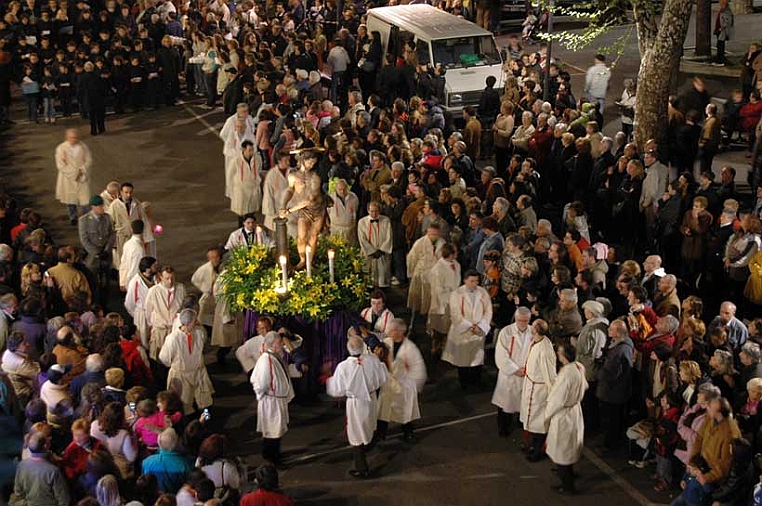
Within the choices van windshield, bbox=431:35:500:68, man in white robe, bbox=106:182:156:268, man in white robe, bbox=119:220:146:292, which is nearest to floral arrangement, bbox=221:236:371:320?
man in white robe, bbox=119:220:146:292

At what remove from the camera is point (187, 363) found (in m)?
12.0

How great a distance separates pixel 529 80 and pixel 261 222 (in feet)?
19.3

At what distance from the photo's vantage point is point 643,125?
18969 mm

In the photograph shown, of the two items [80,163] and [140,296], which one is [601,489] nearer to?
[140,296]

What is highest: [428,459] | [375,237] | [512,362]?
[375,237]

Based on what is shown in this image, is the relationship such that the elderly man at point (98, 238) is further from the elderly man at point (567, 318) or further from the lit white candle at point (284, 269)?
the elderly man at point (567, 318)

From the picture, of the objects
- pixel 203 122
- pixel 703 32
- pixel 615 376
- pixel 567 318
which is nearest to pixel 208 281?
pixel 567 318

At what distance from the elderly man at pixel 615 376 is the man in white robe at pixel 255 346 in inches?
139

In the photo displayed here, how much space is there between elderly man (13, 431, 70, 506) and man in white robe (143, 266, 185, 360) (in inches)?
133

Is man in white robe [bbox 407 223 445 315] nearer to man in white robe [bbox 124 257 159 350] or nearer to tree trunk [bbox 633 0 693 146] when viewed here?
man in white robe [bbox 124 257 159 350]

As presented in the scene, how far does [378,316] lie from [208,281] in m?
2.53

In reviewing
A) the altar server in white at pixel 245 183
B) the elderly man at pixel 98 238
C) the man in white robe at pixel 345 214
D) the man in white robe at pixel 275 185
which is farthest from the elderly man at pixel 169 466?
the altar server in white at pixel 245 183

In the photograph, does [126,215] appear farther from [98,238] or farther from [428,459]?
[428,459]

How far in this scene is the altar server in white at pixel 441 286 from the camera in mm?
13672
